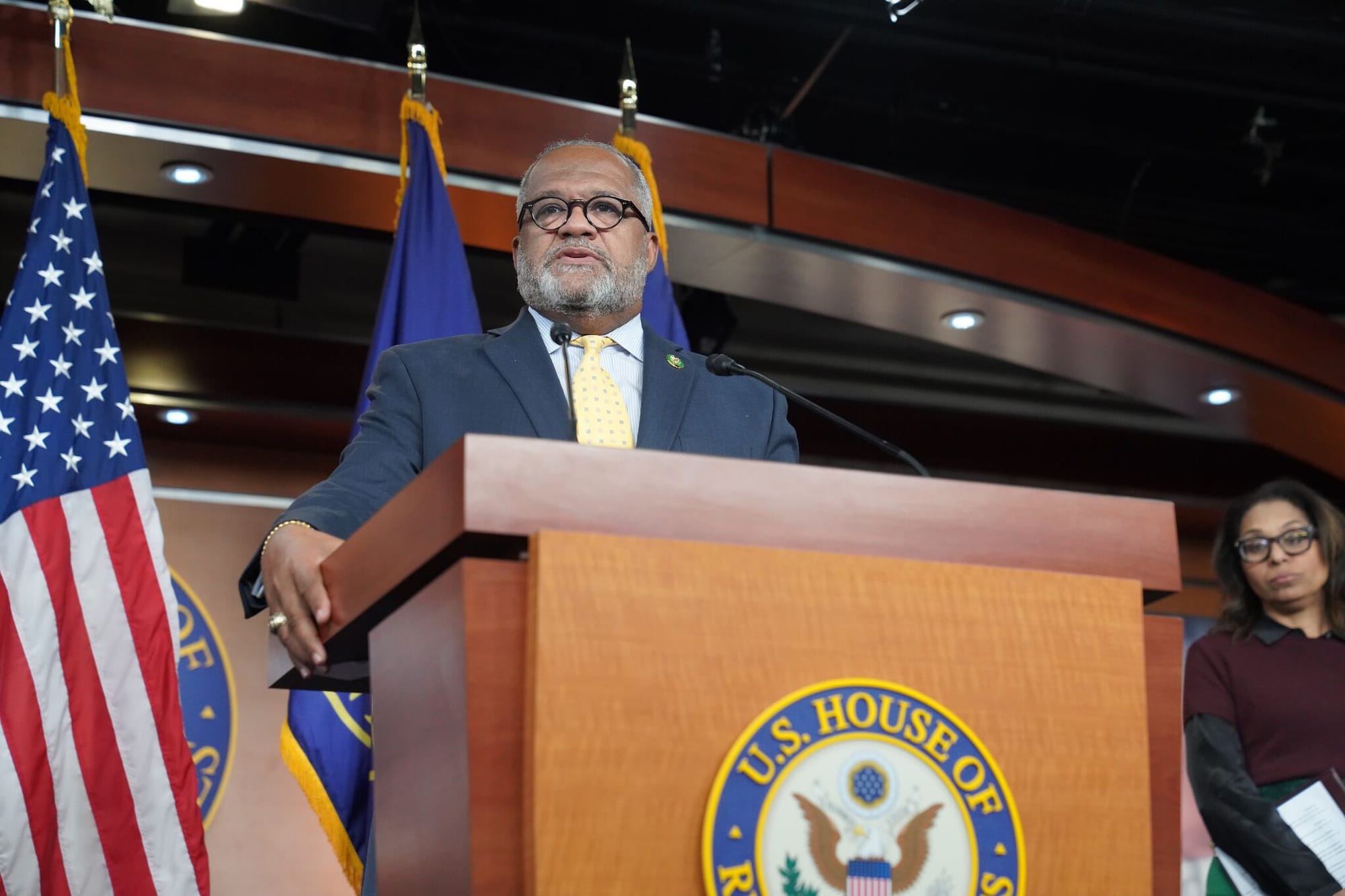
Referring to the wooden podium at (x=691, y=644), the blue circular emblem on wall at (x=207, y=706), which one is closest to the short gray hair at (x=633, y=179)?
the wooden podium at (x=691, y=644)

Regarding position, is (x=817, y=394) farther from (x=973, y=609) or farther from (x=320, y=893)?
(x=973, y=609)

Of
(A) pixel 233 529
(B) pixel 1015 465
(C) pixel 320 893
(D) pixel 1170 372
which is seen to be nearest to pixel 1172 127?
(D) pixel 1170 372

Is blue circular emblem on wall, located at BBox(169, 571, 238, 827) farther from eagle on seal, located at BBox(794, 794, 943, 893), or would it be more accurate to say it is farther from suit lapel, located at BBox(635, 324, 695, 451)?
eagle on seal, located at BBox(794, 794, 943, 893)

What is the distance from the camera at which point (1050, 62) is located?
419 cm

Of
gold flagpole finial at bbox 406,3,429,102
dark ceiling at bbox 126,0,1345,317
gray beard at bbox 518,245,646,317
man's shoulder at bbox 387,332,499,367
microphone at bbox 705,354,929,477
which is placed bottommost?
microphone at bbox 705,354,929,477

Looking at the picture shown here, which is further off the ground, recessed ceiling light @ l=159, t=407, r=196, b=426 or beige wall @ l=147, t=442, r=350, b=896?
recessed ceiling light @ l=159, t=407, r=196, b=426

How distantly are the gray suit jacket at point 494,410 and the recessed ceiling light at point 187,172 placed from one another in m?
1.94

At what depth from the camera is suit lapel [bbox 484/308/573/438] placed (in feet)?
5.29

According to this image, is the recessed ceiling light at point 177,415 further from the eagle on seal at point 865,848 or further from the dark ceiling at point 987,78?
the eagle on seal at point 865,848

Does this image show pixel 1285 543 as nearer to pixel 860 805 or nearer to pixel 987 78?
pixel 987 78

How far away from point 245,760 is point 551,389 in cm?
325

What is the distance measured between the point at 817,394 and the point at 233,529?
8.23ft

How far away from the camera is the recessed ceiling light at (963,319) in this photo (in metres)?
4.40

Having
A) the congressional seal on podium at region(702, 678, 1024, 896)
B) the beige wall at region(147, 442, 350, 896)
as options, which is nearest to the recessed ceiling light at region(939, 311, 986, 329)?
the beige wall at region(147, 442, 350, 896)
